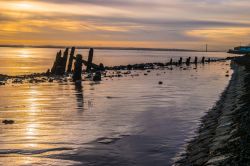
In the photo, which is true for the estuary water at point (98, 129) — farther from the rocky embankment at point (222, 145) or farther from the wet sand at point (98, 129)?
the rocky embankment at point (222, 145)

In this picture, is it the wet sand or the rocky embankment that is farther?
the wet sand

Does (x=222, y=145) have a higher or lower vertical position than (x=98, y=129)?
higher

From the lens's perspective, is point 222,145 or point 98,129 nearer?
point 222,145

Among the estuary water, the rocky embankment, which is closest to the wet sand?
the estuary water

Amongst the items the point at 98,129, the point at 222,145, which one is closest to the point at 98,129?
the point at 98,129

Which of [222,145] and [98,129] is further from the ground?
[222,145]

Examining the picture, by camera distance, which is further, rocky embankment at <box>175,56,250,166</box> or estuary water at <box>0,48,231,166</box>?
estuary water at <box>0,48,231,166</box>

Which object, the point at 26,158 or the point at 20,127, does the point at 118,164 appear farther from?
the point at 20,127

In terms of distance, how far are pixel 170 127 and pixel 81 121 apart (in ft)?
10.6

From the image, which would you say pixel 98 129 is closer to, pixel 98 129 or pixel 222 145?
pixel 98 129

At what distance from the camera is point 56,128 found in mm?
13016

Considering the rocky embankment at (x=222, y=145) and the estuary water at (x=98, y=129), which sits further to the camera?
the estuary water at (x=98, y=129)

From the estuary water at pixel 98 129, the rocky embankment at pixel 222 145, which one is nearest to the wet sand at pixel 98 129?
the estuary water at pixel 98 129

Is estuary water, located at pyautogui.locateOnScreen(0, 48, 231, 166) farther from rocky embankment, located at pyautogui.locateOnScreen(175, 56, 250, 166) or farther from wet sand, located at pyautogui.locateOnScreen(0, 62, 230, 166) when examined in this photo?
rocky embankment, located at pyautogui.locateOnScreen(175, 56, 250, 166)
